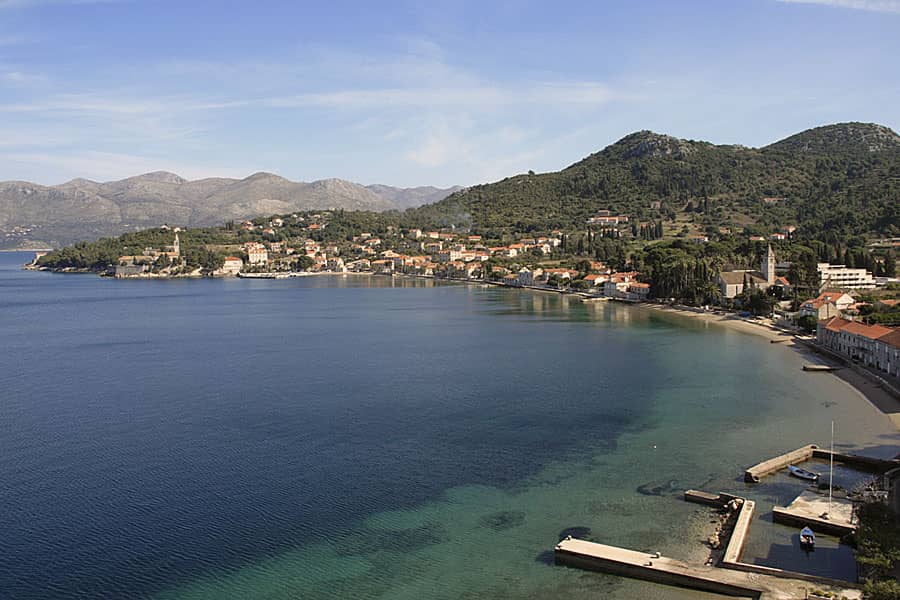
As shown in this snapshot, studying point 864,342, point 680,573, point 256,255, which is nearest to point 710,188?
point 256,255

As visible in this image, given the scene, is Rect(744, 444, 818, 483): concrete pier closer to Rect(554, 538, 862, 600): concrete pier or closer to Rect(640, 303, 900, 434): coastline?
Rect(640, 303, 900, 434): coastline

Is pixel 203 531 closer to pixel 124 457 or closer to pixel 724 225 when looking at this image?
pixel 124 457

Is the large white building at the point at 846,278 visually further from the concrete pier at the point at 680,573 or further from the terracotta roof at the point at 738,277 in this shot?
the concrete pier at the point at 680,573

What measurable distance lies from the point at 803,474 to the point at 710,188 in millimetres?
99583

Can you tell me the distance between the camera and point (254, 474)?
1516 centimetres

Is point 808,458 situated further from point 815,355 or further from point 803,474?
point 815,355

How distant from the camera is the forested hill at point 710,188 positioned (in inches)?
3374

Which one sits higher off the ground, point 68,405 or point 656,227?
point 656,227

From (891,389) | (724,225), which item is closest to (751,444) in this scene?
(891,389)

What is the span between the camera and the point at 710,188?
4188 inches

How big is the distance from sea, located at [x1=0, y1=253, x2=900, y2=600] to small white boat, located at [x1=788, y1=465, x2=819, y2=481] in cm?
52

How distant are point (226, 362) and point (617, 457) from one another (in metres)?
18.3

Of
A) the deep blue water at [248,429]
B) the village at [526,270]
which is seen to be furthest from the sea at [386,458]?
the village at [526,270]

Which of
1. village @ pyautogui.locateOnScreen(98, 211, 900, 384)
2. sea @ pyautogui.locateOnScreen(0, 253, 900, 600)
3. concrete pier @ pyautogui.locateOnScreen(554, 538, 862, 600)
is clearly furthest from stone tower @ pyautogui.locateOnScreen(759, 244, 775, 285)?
concrete pier @ pyautogui.locateOnScreen(554, 538, 862, 600)
